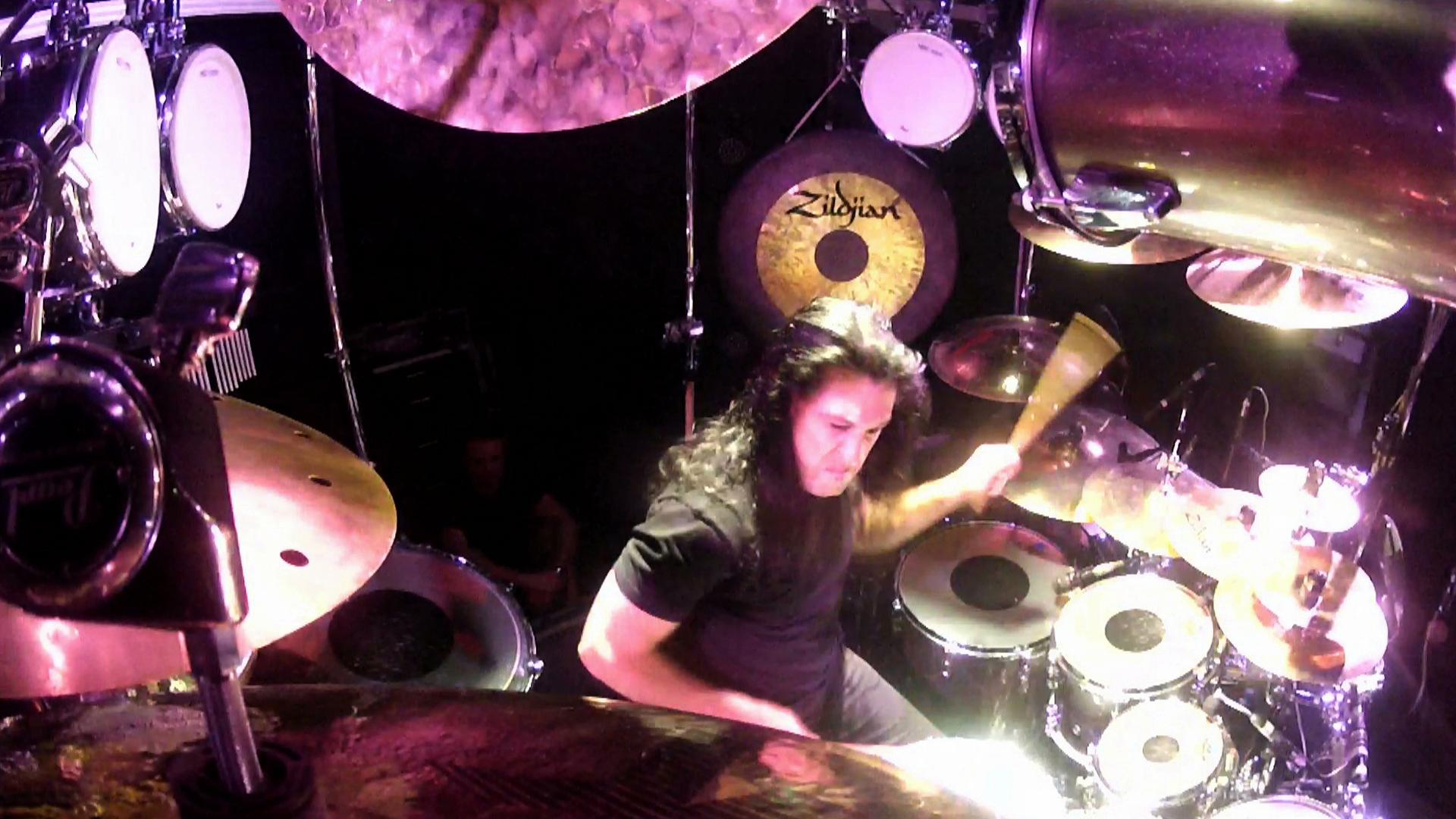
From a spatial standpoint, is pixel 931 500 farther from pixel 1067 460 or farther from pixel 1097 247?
pixel 1097 247

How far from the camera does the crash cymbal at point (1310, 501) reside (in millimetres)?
2316

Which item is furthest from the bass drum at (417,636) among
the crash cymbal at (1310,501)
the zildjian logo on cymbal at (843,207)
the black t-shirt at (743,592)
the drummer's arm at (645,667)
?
the zildjian logo on cymbal at (843,207)

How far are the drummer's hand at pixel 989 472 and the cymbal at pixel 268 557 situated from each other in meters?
1.77

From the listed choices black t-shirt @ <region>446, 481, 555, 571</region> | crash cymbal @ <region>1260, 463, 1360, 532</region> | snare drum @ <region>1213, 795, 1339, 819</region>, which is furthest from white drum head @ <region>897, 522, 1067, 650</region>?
black t-shirt @ <region>446, 481, 555, 571</region>

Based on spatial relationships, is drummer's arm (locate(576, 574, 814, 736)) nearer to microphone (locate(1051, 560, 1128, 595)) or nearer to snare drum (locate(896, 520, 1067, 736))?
snare drum (locate(896, 520, 1067, 736))

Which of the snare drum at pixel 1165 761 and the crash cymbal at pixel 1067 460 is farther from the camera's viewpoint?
the crash cymbal at pixel 1067 460

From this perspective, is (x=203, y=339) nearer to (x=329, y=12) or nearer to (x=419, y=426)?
(x=329, y=12)

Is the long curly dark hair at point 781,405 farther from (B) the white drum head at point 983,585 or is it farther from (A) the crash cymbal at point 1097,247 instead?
(B) the white drum head at point 983,585

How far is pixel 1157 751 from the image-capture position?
261cm

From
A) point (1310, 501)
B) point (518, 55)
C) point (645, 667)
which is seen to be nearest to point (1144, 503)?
point (1310, 501)

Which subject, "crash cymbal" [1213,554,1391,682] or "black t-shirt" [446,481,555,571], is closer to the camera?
"crash cymbal" [1213,554,1391,682]

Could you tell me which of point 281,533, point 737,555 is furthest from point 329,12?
point 737,555

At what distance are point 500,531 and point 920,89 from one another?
2.13 metres

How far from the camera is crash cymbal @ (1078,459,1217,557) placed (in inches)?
100
